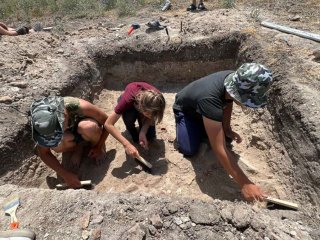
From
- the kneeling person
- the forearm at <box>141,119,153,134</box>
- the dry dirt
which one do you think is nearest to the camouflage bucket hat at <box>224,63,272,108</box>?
the dry dirt

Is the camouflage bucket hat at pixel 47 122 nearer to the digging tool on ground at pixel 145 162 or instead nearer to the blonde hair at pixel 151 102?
the blonde hair at pixel 151 102

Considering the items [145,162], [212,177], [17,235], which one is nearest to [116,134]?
[145,162]

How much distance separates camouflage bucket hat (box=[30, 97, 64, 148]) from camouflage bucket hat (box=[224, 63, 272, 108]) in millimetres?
1447

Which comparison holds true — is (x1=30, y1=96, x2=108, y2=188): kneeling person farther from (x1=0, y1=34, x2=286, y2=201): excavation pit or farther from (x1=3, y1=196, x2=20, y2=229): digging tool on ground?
(x1=3, y1=196, x2=20, y2=229): digging tool on ground

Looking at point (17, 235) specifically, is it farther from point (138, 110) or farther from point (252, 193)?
point (252, 193)

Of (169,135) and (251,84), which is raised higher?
(251,84)

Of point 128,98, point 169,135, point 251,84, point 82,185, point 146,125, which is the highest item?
point 251,84

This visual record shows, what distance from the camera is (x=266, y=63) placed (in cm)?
371

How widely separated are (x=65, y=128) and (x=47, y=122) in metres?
0.42

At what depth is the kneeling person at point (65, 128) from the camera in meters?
2.51

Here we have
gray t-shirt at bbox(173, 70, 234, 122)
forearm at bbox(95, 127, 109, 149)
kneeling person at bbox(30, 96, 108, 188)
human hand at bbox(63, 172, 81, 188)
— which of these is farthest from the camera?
forearm at bbox(95, 127, 109, 149)

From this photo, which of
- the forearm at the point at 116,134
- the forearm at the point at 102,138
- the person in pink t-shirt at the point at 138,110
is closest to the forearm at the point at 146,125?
the person in pink t-shirt at the point at 138,110

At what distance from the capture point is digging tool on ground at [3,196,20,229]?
2191mm

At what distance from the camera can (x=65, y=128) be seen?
2.88m
